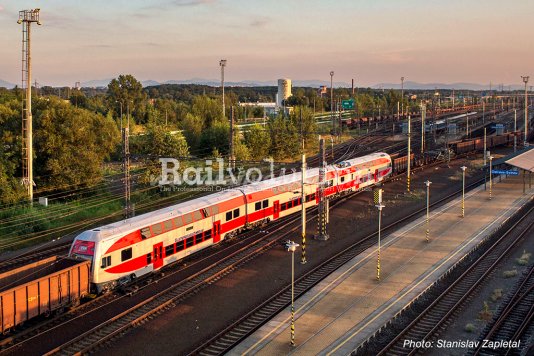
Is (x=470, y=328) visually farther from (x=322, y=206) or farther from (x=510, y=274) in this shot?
(x=322, y=206)

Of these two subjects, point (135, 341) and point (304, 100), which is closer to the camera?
point (135, 341)

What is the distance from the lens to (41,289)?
19.4 m

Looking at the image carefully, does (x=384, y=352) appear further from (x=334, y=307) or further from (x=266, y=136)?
(x=266, y=136)

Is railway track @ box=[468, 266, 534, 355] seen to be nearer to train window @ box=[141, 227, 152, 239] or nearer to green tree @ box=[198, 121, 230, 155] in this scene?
train window @ box=[141, 227, 152, 239]

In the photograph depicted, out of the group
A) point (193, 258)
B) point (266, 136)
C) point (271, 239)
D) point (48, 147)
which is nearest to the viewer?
point (193, 258)

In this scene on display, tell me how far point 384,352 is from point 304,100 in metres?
131

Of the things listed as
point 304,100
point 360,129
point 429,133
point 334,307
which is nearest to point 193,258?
point 334,307

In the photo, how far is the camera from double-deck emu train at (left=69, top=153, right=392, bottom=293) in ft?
72.9

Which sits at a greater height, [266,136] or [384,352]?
[266,136]

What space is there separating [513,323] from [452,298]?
3082mm

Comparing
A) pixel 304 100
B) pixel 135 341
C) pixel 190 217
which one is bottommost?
pixel 135 341

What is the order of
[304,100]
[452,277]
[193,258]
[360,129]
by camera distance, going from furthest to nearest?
1. [304,100]
2. [360,129]
3. [193,258]
4. [452,277]

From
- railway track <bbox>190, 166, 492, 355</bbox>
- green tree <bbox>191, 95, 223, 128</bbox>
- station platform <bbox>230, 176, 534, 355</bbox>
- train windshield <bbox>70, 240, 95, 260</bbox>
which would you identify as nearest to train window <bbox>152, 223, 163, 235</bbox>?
train windshield <bbox>70, 240, 95, 260</bbox>

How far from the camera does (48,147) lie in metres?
42.4
